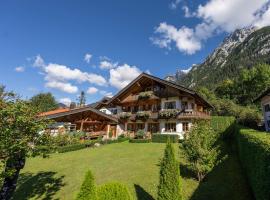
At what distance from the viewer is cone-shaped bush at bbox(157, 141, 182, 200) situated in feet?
24.1

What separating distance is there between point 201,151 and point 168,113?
776 inches

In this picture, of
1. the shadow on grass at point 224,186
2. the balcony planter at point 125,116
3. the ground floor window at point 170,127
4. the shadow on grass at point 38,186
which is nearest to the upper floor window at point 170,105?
the ground floor window at point 170,127

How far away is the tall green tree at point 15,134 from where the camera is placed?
19.3 ft

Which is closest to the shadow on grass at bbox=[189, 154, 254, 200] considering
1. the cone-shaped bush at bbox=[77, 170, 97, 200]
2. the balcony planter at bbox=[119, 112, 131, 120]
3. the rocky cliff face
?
the cone-shaped bush at bbox=[77, 170, 97, 200]

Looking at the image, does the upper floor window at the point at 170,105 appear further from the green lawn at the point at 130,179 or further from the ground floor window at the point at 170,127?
the green lawn at the point at 130,179

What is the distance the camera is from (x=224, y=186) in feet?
31.0

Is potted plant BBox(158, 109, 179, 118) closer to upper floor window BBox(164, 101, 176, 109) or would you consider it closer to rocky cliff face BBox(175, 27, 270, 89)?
upper floor window BBox(164, 101, 176, 109)

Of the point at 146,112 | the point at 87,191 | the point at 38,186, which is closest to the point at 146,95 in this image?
the point at 146,112

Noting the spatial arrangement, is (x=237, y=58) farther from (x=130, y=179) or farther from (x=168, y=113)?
(x=130, y=179)

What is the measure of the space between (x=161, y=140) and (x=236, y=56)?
429 ft

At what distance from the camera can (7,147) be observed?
19.2ft

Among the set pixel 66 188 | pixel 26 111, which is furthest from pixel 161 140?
pixel 26 111

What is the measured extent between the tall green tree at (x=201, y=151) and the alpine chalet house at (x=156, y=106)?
52.4 feet

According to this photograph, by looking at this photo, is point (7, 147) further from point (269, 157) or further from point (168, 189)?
point (269, 157)
